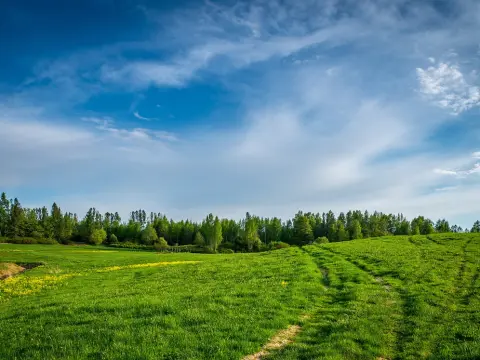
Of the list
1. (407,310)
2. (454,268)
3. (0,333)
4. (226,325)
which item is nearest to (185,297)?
(226,325)

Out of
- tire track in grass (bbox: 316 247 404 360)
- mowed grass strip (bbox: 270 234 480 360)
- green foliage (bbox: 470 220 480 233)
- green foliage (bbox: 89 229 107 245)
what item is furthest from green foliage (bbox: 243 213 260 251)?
green foliage (bbox: 470 220 480 233)

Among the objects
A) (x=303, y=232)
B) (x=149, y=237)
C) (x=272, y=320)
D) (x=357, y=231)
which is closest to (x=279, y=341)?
(x=272, y=320)

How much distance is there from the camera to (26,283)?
36750mm

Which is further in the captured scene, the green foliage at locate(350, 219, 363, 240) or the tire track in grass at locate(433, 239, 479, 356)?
the green foliage at locate(350, 219, 363, 240)

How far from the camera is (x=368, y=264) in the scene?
121 feet

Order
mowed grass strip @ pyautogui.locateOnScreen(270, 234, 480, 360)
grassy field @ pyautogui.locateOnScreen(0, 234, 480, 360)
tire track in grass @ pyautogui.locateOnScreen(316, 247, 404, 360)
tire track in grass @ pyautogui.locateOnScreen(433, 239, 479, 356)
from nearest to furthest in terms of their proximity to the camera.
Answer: mowed grass strip @ pyautogui.locateOnScreen(270, 234, 480, 360) < grassy field @ pyautogui.locateOnScreen(0, 234, 480, 360) < tire track in grass @ pyautogui.locateOnScreen(316, 247, 404, 360) < tire track in grass @ pyautogui.locateOnScreen(433, 239, 479, 356)

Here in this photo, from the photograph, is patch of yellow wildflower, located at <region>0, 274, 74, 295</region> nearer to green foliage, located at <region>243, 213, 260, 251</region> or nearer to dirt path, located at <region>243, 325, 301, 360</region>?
dirt path, located at <region>243, 325, 301, 360</region>

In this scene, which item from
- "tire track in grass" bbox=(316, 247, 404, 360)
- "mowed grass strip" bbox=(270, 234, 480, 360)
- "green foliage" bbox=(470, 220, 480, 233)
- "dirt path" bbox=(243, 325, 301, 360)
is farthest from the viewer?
"green foliage" bbox=(470, 220, 480, 233)

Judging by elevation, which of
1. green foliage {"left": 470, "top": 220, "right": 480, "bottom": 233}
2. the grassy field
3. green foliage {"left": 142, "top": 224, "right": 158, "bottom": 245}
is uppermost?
green foliage {"left": 470, "top": 220, "right": 480, "bottom": 233}

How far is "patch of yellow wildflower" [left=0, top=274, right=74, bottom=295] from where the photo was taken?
109 feet

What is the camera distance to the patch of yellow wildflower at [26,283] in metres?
33.1

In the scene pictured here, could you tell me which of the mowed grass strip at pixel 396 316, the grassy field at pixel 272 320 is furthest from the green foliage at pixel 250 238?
the grassy field at pixel 272 320

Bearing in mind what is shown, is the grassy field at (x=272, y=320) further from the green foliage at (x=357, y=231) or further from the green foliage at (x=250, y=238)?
the green foliage at (x=357, y=231)

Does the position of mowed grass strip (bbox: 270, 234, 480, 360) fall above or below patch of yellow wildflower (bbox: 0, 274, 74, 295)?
above
